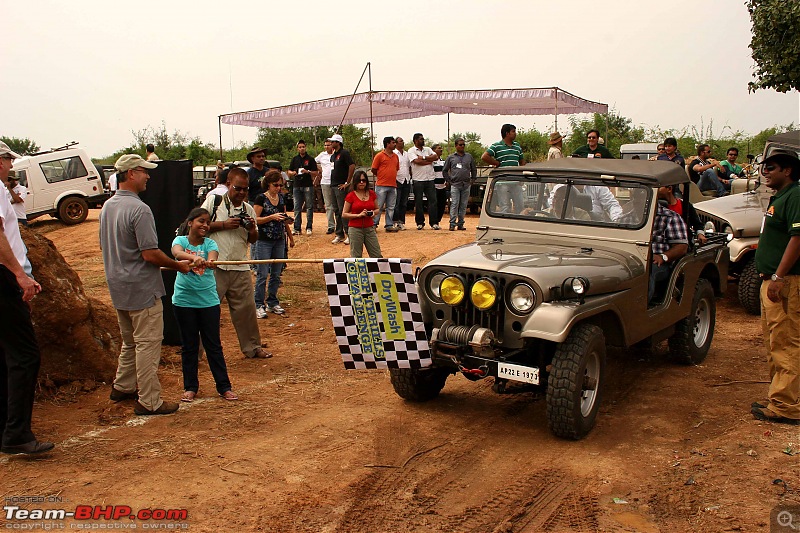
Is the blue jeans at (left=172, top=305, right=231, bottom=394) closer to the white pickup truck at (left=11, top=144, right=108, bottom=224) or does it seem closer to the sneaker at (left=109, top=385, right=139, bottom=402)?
the sneaker at (left=109, top=385, right=139, bottom=402)

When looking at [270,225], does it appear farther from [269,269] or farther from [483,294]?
[483,294]

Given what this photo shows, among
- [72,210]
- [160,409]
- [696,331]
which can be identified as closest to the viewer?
[160,409]

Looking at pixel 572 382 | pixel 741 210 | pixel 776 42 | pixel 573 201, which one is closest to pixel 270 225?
pixel 573 201

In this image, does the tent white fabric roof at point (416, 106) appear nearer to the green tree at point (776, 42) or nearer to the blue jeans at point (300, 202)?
the blue jeans at point (300, 202)

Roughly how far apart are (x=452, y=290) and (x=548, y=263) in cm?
76

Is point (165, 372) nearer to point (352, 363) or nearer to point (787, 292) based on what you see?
point (352, 363)

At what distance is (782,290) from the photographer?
18.6 feet

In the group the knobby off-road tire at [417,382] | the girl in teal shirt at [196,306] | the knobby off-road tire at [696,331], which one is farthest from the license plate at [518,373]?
the knobby off-road tire at [696,331]

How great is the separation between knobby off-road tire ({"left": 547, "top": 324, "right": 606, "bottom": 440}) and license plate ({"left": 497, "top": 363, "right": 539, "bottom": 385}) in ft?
0.60

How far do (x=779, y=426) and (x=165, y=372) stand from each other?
211 inches

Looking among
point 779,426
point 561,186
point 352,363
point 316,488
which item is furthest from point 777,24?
point 316,488

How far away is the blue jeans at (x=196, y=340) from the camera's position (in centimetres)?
614

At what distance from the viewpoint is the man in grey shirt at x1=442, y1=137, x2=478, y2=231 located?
605 inches

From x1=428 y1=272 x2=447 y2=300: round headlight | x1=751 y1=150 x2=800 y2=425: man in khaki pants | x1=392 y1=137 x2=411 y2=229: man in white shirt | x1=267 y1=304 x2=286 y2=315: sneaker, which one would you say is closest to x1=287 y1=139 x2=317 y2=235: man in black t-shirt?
x1=392 y1=137 x2=411 y2=229: man in white shirt
